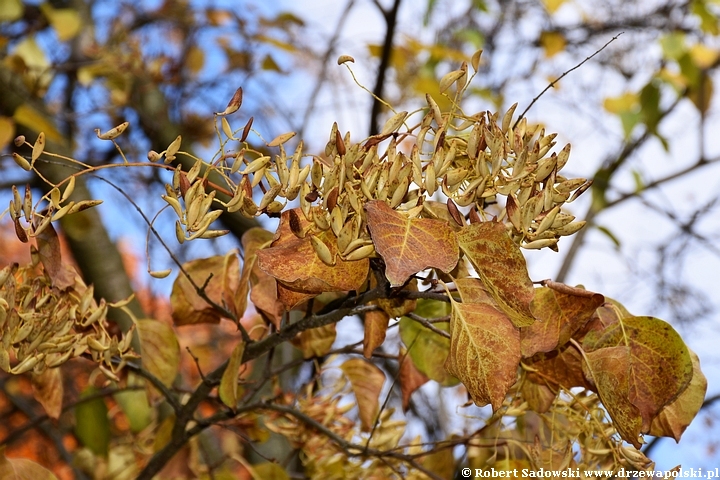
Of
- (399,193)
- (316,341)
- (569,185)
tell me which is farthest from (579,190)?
(316,341)

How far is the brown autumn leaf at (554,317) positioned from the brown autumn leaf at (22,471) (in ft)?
1.49

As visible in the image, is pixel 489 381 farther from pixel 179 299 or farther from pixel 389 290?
pixel 179 299

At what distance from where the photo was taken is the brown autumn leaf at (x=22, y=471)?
25.2 inches

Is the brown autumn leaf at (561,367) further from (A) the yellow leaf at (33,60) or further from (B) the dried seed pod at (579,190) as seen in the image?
(A) the yellow leaf at (33,60)

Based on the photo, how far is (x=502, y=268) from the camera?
1.33ft

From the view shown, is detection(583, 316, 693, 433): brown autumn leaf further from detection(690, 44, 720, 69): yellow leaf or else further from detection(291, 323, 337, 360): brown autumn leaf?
detection(690, 44, 720, 69): yellow leaf

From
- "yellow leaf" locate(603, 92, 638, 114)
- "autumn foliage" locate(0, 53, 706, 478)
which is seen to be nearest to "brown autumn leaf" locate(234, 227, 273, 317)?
"autumn foliage" locate(0, 53, 706, 478)

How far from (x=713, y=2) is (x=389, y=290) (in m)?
1.45

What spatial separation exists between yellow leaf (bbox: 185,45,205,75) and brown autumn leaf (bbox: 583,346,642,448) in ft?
5.82

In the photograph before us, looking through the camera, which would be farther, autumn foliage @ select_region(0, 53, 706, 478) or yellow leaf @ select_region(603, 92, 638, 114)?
yellow leaf @ select_region(603, 92, 638, 114)

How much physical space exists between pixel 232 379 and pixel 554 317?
25cm

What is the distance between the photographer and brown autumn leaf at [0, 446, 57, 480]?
0.64 m

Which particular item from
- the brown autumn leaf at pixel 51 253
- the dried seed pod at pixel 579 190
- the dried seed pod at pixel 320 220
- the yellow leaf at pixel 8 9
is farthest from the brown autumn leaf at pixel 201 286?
the yellow leaf at pixel 8 9

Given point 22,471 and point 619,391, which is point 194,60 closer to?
point 22,471
